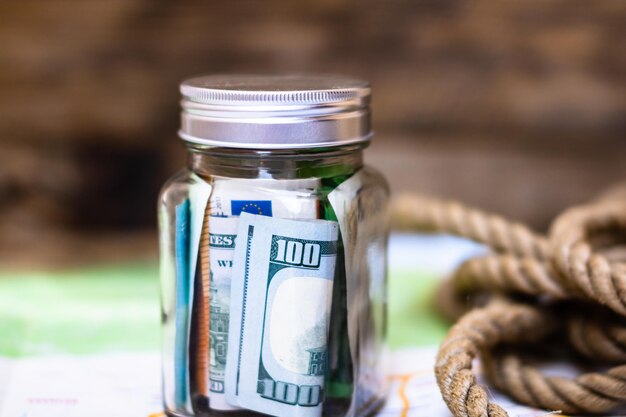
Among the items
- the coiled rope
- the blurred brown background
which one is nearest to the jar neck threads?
the coiled rope

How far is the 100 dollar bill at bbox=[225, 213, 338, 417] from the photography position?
56cm

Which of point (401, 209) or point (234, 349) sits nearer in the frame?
point (234, 349)

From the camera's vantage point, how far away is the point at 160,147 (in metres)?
1.18

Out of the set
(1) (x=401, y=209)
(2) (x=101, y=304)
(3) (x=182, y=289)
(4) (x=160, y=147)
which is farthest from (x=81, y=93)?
(3) (x=182, y=289)

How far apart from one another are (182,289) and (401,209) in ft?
1.27

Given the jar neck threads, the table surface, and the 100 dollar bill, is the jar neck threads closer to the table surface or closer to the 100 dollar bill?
the 100 dollar bill

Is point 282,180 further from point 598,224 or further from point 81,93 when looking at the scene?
point 81,93

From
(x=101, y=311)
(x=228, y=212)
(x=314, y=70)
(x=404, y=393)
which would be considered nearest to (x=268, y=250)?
(x=228, y=212)

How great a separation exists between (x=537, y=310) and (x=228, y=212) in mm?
312

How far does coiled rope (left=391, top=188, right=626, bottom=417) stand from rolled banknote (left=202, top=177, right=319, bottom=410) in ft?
0.52

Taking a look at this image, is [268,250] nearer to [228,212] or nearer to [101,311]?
[228,212]

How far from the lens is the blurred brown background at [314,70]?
44.0 inches

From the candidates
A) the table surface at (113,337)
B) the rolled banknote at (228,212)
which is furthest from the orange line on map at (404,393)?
the rolled banknote at (228,212)

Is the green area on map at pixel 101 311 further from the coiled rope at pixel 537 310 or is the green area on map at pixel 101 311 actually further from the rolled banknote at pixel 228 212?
the rolled banknote at pixel 228 212
